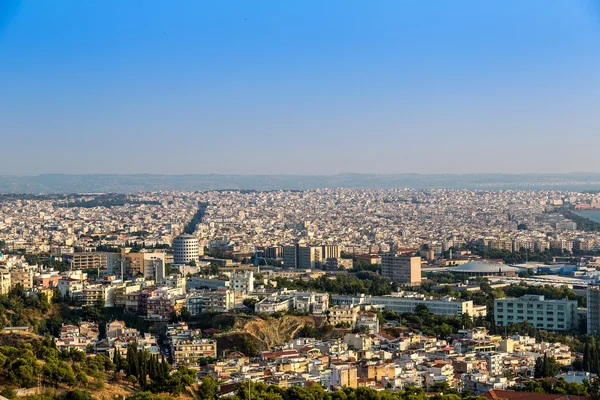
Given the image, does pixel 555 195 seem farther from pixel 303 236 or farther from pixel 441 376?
pixel 441 376

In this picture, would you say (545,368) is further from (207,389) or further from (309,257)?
(309,257)

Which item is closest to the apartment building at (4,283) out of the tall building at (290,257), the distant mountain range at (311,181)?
the tall building at (290,257)

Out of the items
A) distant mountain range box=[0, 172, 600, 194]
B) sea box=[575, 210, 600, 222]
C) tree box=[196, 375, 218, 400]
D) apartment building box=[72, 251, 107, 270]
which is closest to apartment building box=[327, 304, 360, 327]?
tree box=[196, 375, 218, 400]

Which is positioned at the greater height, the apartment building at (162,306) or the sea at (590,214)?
the apartment building at (162,306)

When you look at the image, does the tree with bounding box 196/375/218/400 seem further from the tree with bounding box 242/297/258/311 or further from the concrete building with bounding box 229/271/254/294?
the concrete building with bounding box 229/271/254/294

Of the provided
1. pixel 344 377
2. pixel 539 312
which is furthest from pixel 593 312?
pixel 344 377

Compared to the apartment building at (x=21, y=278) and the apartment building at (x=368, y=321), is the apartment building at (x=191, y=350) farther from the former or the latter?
the apartment building at (x=21, y=278)
